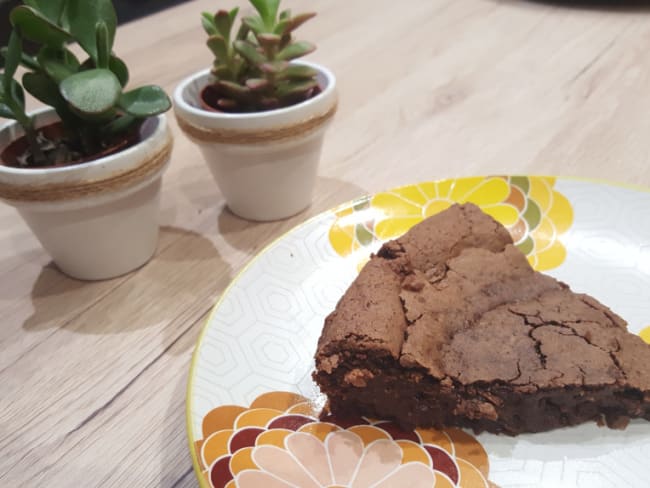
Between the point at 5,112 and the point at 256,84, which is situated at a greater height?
the point at 5,112

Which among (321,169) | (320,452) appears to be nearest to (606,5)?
(321,169)

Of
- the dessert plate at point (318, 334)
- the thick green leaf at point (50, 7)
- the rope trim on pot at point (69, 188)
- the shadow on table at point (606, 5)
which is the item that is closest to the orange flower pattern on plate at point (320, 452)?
the dessert plate at point (318, 334)

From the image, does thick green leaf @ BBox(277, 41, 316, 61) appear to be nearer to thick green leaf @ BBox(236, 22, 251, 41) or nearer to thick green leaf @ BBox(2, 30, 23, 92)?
thick green leaf @ BBox(236, 22, 251, 41)

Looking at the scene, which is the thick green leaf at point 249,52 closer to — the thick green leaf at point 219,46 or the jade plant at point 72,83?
the thick green leaf at point 219,46

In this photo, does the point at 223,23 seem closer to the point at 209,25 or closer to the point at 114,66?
the point at 209,25

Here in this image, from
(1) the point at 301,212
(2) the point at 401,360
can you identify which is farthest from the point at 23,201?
(2) the point at 401,360

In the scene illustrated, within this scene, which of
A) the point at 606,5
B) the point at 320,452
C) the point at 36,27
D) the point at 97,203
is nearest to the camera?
the point at 320,452

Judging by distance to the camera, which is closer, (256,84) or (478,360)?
(478,360)
